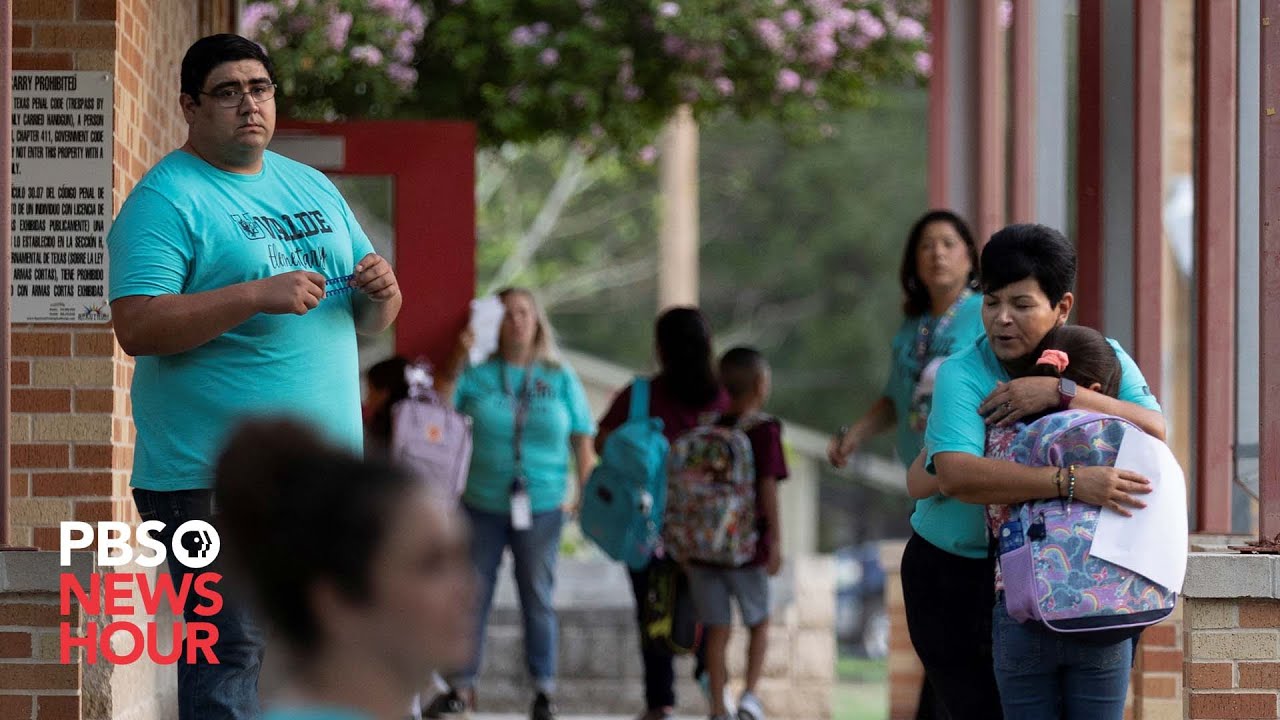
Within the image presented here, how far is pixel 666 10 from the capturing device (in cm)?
1016

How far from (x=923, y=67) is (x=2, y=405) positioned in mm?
7368

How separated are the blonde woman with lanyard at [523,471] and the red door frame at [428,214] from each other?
0.93 metres

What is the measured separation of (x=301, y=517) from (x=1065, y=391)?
211 cm

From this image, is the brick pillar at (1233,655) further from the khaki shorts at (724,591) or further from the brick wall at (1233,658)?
the khaki shorts at (724,591)

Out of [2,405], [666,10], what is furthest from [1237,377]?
[666,10]

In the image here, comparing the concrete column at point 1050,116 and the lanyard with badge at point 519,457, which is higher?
the concrete column at point 1050,116

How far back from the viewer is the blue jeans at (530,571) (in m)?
7.41

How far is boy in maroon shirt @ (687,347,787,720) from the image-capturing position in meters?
7.07

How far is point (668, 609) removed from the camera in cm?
714

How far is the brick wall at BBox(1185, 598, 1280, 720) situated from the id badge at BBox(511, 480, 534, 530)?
3.64 meters

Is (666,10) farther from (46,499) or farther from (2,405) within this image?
(2,405)

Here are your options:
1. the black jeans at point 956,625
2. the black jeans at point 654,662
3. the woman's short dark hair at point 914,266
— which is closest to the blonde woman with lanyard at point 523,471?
the black jeans at point 654,662

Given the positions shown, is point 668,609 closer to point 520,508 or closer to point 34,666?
point 520,508

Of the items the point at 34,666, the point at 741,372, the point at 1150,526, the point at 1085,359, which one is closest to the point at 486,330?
the point at 741,372
